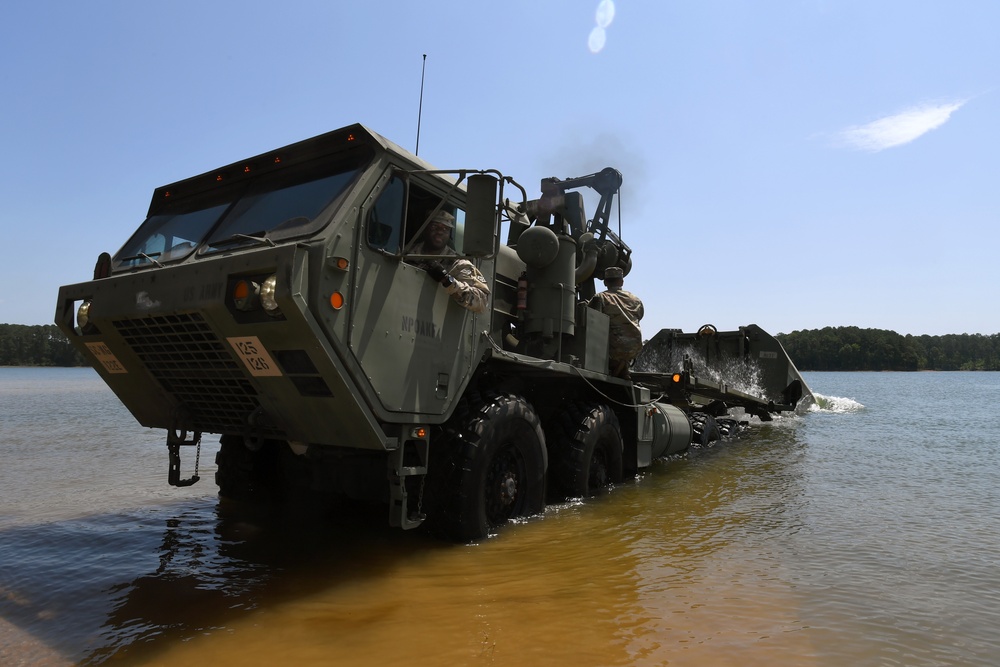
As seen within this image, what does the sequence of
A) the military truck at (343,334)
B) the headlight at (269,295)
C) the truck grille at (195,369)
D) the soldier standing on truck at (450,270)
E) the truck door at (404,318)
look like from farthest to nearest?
the soldier standing on truck at (450,270), the truck grille at (195,369), the truck door at (404,318), the military truck at (343,334), the headlight at (269,295)

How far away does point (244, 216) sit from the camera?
4.33m

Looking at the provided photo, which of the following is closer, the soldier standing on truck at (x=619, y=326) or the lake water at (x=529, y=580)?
the lake water at (x=529, y=580)

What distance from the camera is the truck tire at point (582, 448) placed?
19.6 ft

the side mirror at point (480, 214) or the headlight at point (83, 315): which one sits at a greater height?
the side mirror at point (480, 214)

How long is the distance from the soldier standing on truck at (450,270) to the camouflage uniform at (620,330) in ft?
9.25

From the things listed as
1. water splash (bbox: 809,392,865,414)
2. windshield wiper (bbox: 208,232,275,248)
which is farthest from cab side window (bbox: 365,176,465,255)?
water splash (bbox: 809,392,865,414)

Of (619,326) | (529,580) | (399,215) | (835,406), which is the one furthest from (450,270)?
(835,406)

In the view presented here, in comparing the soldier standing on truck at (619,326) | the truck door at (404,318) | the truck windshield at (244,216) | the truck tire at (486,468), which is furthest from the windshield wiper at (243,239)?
the soldier standing on truck at (619,326)

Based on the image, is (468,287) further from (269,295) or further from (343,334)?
(269,295)

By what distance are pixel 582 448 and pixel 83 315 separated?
4149mm

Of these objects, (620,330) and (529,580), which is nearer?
(529,580)

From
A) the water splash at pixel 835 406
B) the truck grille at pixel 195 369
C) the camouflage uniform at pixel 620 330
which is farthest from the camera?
the water splash at pixel 835 406

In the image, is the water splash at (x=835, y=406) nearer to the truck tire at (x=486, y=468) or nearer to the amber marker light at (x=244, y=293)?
the truck tire at (x=486, y=468)

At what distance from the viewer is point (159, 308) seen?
384cm
